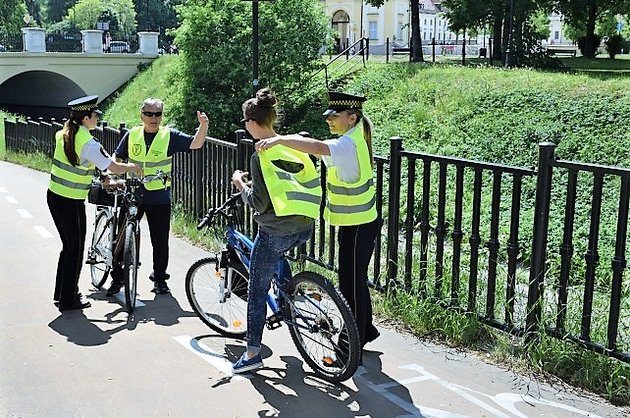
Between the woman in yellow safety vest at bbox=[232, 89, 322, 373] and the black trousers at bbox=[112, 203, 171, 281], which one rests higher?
the woman in yellow safety vest at bbox=[232, 89, 322, 373]

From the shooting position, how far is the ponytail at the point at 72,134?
6512mm

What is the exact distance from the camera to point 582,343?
17.1 ft

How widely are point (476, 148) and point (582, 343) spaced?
12.8 metres

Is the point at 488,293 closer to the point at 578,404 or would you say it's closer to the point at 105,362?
the point at 578,404

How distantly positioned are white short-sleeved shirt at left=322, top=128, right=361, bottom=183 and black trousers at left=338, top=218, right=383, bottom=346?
1.19ft

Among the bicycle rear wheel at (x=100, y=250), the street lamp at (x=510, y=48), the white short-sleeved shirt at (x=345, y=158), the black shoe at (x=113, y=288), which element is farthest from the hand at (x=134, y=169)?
the street lamp at (x=510, y=48)

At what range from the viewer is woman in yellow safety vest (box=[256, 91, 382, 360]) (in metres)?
5.14

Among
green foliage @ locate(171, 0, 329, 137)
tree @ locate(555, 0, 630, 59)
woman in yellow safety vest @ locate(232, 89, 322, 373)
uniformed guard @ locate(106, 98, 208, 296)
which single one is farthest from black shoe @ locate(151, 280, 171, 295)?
tree @ locate(555, 0, 630, 59)

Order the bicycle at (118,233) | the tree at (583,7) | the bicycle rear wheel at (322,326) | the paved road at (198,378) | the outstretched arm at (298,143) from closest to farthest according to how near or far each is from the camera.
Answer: the outstretched arm at (298,143) → the paved road at (198,378) → the bicycle rear wheel at (322,326) → the bicycle at (118,233) → the tree at (583,7)

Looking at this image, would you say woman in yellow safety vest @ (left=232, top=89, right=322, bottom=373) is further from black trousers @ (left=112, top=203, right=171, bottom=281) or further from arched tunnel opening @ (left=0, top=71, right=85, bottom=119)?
arched tunnel opening @ (left=0, top=71, right=85, bottom=119)

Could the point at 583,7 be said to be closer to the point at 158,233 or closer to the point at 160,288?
the point at 158,233

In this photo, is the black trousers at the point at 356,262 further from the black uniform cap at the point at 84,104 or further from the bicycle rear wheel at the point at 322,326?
the black uniform cap at the point at 84,104

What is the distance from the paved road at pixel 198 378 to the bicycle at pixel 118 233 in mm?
335

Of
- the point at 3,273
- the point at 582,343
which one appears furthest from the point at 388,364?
the point at 3,273
